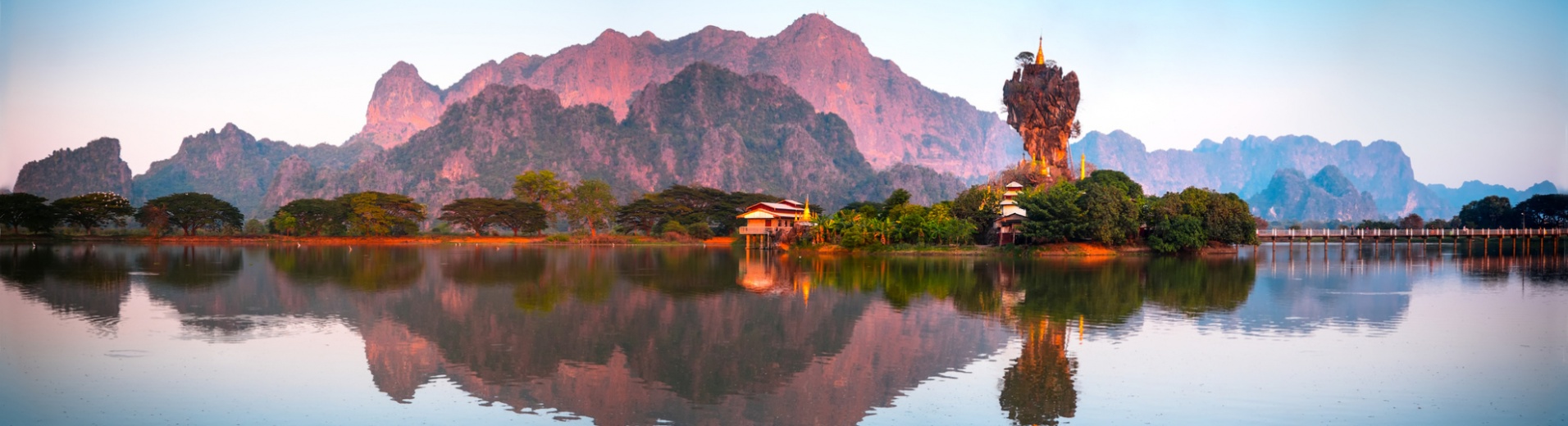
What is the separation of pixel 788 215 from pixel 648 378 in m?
64.7

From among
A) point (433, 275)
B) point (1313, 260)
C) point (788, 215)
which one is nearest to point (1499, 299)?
point (1313, 260)

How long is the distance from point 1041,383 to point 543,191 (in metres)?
93.3

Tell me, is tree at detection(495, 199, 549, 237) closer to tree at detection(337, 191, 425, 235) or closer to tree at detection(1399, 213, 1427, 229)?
tree at detection(337, 191, 425, 235)

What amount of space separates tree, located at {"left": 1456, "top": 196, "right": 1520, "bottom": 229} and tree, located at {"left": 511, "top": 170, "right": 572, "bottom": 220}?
94.3 metres

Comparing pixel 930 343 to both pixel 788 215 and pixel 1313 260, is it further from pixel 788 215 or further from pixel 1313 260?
pixel 788 215

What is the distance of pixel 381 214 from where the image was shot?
311 feet

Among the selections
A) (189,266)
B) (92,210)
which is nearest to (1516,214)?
(189,266)

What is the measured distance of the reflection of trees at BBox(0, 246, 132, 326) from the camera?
89.7ft

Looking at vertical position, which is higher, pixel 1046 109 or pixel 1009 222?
pixel 1046 109

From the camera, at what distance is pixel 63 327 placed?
2289 centimetres

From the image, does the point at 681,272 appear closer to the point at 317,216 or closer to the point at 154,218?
the point at 317,216

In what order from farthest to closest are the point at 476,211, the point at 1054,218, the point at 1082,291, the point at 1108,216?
1. the point at 476,211
2. the point at 1054,218
3. the point at 1108,216
4. the point at 1082,291

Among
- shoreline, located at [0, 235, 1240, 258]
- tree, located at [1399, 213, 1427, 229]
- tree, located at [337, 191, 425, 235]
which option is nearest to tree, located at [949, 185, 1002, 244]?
shoreline, located at [0, 235, 1240, 258]

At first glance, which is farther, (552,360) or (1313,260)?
(1313,260)
